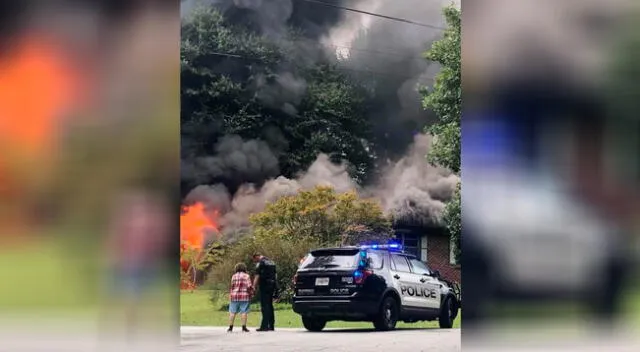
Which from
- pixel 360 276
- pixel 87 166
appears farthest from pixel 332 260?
pixel 87 166

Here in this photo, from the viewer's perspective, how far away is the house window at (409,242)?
8.74 m

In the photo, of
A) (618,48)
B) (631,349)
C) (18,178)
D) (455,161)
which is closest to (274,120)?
(455,161)

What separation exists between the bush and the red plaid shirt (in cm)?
6

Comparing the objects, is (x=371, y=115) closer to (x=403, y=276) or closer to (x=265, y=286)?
(x=403, y=276)

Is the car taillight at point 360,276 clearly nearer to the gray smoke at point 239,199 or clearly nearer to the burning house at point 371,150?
→ the burning house at point 371,150

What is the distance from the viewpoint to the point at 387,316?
28.7 ft

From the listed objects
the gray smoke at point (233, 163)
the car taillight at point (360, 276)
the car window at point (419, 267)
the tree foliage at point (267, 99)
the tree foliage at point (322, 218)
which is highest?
the tree foliage at point (267, 99)

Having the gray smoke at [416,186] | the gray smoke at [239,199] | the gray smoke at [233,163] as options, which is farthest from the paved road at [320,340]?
the gray smoke at [233,163]

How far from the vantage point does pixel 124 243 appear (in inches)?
329

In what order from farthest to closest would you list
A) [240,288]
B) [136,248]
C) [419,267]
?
[419,267] → [240,288] → [136,248]

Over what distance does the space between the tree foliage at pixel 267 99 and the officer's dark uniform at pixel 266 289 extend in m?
0.94

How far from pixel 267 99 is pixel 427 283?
247 centimetres

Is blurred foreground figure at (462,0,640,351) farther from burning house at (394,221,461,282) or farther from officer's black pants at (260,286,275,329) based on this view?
officer's black pants at (260,286,275,329)

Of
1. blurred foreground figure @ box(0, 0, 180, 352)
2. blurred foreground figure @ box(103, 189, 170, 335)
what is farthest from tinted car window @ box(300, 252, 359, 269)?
blurred foreground figure @ box(103, 189, 170, 335)
